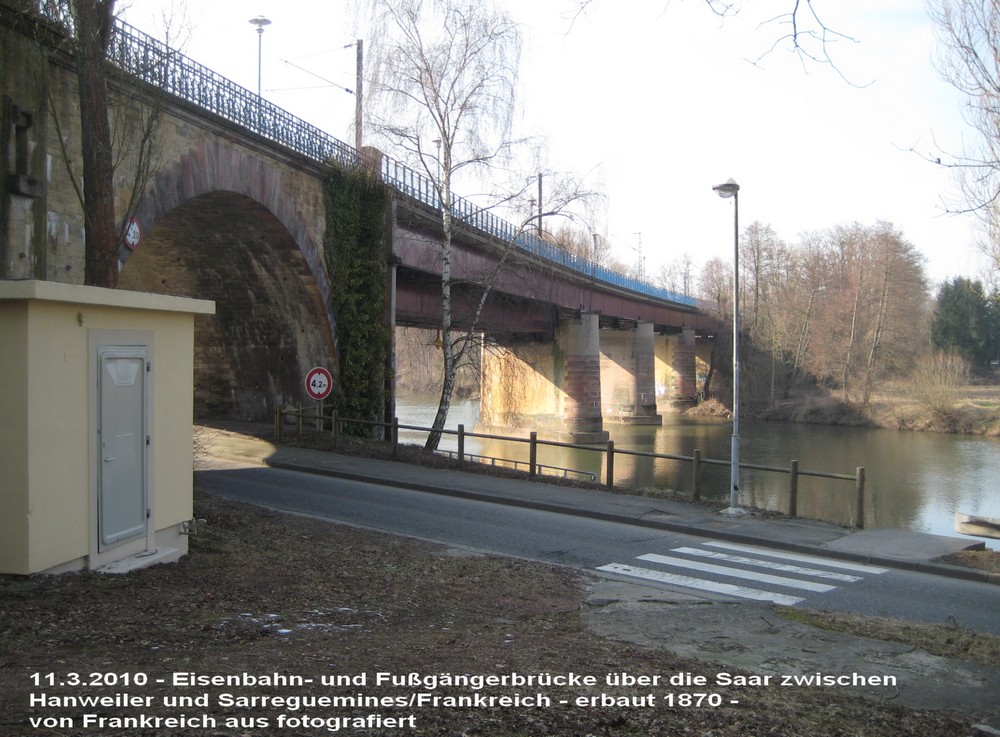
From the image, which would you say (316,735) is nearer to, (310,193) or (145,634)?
(145,634)

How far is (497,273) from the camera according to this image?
22312 millimetres

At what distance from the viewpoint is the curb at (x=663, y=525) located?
10.7 metres

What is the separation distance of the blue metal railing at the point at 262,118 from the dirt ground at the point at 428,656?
24.6 ft

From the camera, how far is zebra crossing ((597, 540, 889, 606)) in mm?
9312

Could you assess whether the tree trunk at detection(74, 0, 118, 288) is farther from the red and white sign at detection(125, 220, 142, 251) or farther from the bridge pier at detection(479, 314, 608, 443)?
the bridge pier at detection(479, 314, 608, 443)

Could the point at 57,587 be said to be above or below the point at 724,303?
below

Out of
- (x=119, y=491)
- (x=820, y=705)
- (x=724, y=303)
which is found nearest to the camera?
(x=820, y=705)

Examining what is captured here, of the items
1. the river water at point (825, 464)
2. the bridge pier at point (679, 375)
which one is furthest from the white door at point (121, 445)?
the bridge pier at point (679, 375)

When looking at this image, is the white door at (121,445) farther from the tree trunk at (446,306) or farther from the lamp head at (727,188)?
the tree trunk at (446,306)

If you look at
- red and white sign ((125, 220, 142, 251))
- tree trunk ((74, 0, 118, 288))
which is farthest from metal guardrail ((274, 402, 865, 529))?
tree trunk ((74, 0, 118, 288))

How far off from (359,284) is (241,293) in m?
3.28

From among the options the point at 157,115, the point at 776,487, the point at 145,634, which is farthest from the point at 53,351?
the point at 776,487

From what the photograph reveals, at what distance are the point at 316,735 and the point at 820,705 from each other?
2.84 m

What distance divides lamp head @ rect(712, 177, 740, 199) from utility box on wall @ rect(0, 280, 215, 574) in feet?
31.7
